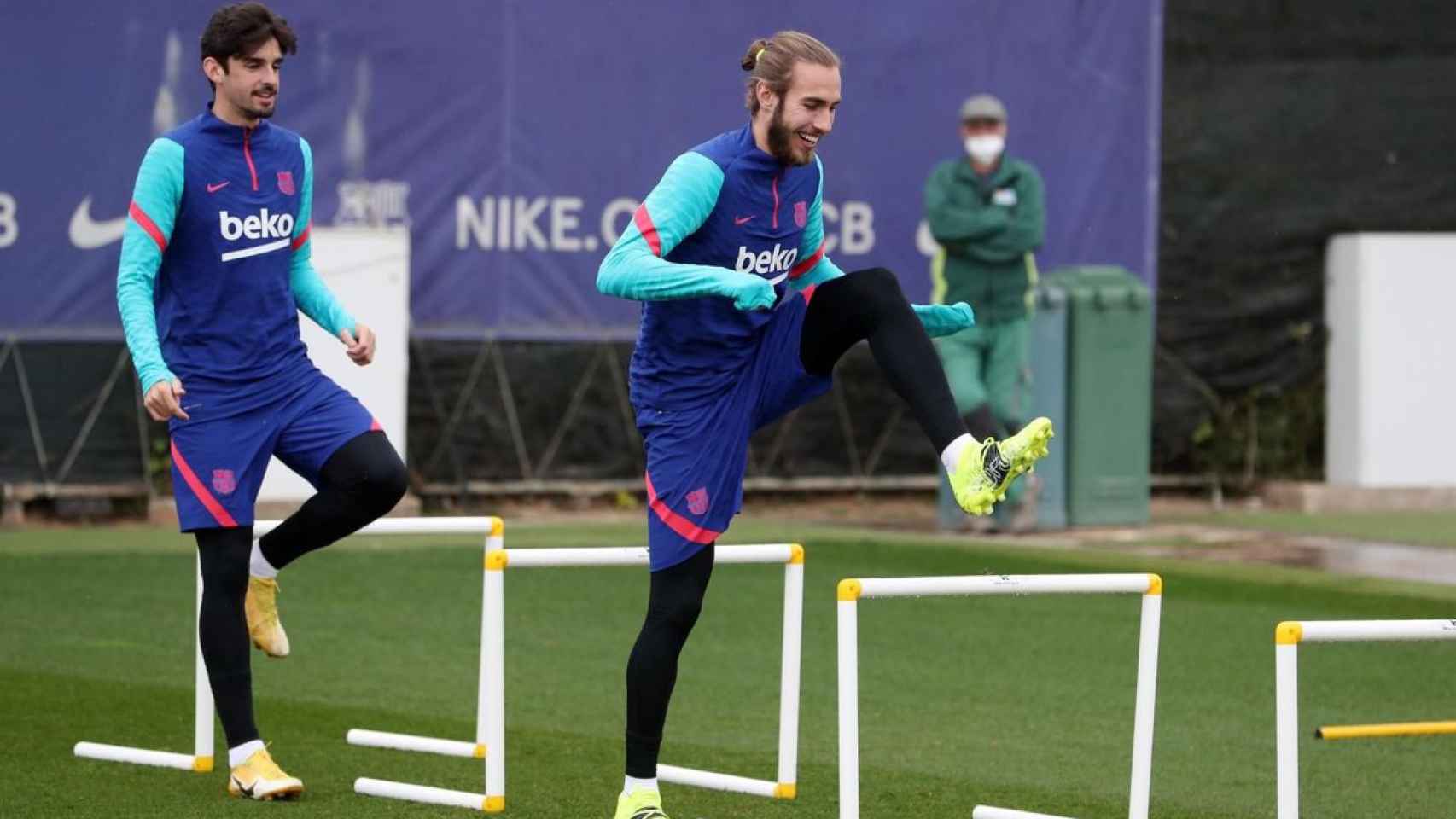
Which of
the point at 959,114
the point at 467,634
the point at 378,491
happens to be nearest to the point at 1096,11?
the point at 959,114

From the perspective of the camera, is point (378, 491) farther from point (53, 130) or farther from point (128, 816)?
point (53, 130)

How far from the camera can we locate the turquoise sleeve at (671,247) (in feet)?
17.8

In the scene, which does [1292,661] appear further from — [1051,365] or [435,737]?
[1051,365]

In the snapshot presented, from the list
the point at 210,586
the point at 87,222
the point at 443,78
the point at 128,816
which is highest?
the point at 443,78

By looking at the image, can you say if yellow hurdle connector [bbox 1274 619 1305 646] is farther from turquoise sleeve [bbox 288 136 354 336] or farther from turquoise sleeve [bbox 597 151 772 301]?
turquoise sleeve [bbox 288 136 354 336]

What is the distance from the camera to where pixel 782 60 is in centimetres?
569

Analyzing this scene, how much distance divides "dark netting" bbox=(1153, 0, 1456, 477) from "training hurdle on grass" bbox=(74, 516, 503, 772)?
397 inches

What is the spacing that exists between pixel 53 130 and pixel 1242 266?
7.83 metres

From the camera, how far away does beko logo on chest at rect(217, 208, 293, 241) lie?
646cm

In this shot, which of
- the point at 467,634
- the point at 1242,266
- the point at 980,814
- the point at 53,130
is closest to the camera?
the point at 980,814

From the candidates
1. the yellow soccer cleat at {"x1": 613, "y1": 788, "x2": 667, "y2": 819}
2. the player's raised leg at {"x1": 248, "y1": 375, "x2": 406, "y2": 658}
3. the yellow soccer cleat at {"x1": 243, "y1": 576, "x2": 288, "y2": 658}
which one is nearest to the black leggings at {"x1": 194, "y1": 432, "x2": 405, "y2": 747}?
the player's raised leg at {"x1": 248, "y1": 375, "x2": 406, "y2": 658}

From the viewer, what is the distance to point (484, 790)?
6.70 metres

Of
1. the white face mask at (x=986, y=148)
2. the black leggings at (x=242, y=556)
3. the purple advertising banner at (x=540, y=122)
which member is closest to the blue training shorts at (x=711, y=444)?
the black leggings at (x=242, y=556)

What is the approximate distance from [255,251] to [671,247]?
1.43 m
